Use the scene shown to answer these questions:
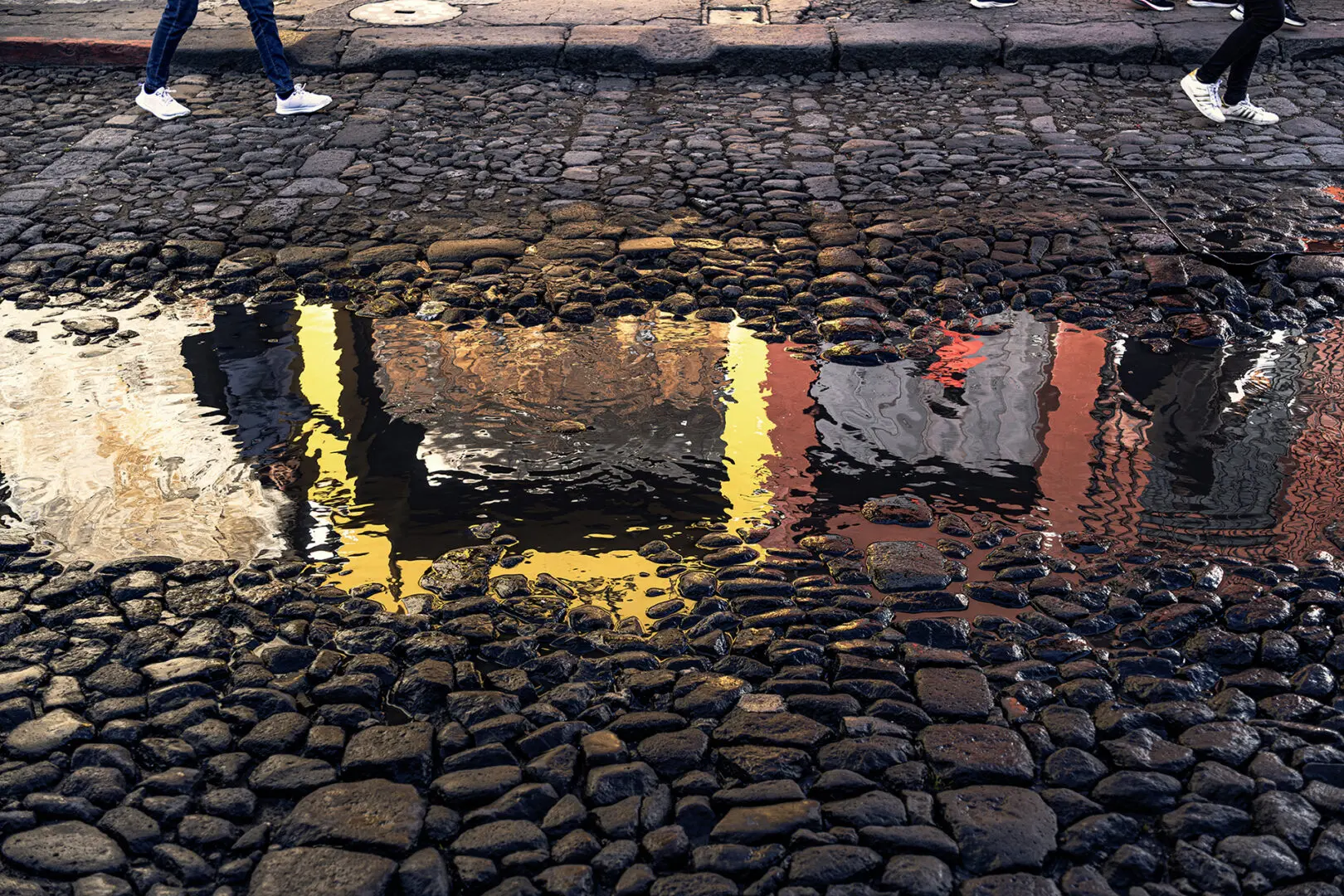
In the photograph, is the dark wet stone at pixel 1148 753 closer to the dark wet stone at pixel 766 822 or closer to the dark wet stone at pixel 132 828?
the dark wet stone at pixel 766 822

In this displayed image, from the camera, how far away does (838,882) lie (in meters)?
→ 2.12

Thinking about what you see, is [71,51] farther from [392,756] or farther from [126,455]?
[392,756]

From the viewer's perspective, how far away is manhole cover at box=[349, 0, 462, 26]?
8492mm

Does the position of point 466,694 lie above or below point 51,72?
below

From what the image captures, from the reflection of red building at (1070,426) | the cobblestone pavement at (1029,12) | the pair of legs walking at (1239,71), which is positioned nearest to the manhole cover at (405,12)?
the cobblestone pavement at (1029,12)

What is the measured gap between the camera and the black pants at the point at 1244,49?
255 inches

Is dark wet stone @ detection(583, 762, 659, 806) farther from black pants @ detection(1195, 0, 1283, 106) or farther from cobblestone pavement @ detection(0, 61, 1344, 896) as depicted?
black pants @ detection(1195, 0, 1283, 106)

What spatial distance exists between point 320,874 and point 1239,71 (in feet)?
21.9

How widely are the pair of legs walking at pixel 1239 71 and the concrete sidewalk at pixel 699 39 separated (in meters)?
0.95

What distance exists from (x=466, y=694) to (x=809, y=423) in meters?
1.73

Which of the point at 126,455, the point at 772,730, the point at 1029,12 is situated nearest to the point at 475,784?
the point at 772,730

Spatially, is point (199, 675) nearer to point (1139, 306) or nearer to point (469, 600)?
point (469, 600)

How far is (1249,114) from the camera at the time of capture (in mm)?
6699

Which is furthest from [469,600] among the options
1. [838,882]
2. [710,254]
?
[710,254]
